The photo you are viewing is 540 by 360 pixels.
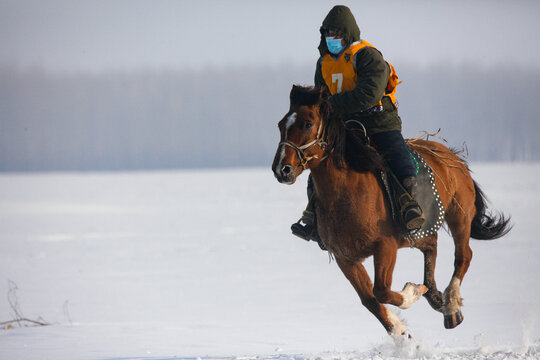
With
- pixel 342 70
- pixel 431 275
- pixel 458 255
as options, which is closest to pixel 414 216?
pixel 431 275

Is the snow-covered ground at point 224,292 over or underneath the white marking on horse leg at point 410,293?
underneath

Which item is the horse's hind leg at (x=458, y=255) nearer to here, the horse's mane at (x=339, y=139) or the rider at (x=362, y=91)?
the rider at (x=362, y=91)

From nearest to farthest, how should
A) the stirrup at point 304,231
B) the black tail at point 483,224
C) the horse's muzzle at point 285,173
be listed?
the horse's muzzle at point 285,173 → the stirrup at point 304,231 → the black tail at point 483,224

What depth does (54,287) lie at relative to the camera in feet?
38.3

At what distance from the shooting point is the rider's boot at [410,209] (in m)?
5.43

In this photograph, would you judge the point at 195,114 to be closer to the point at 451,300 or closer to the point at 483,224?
the point at 483,224

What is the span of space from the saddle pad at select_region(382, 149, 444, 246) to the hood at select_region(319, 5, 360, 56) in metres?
1.08

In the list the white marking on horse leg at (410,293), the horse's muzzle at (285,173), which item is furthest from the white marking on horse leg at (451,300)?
the horse's muzzle at (285,173)

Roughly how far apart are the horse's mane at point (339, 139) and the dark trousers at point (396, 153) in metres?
0.15

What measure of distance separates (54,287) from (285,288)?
3.75 m

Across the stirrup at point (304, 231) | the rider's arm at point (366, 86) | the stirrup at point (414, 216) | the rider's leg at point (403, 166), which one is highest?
the rider's arm at point (366, 86)

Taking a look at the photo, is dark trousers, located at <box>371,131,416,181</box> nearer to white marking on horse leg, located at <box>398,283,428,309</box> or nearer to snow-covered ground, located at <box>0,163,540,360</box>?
white marking on horse leg, located at <box>398,283,428,309</box>

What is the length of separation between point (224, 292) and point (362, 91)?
6235 millimetres

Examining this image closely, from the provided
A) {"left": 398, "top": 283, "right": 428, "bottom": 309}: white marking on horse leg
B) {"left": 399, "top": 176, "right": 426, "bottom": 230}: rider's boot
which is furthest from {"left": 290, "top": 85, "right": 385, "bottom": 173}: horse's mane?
{"left": 398, "top": 283, "right": 428, "bottom": 309}: white marking on horse leg
